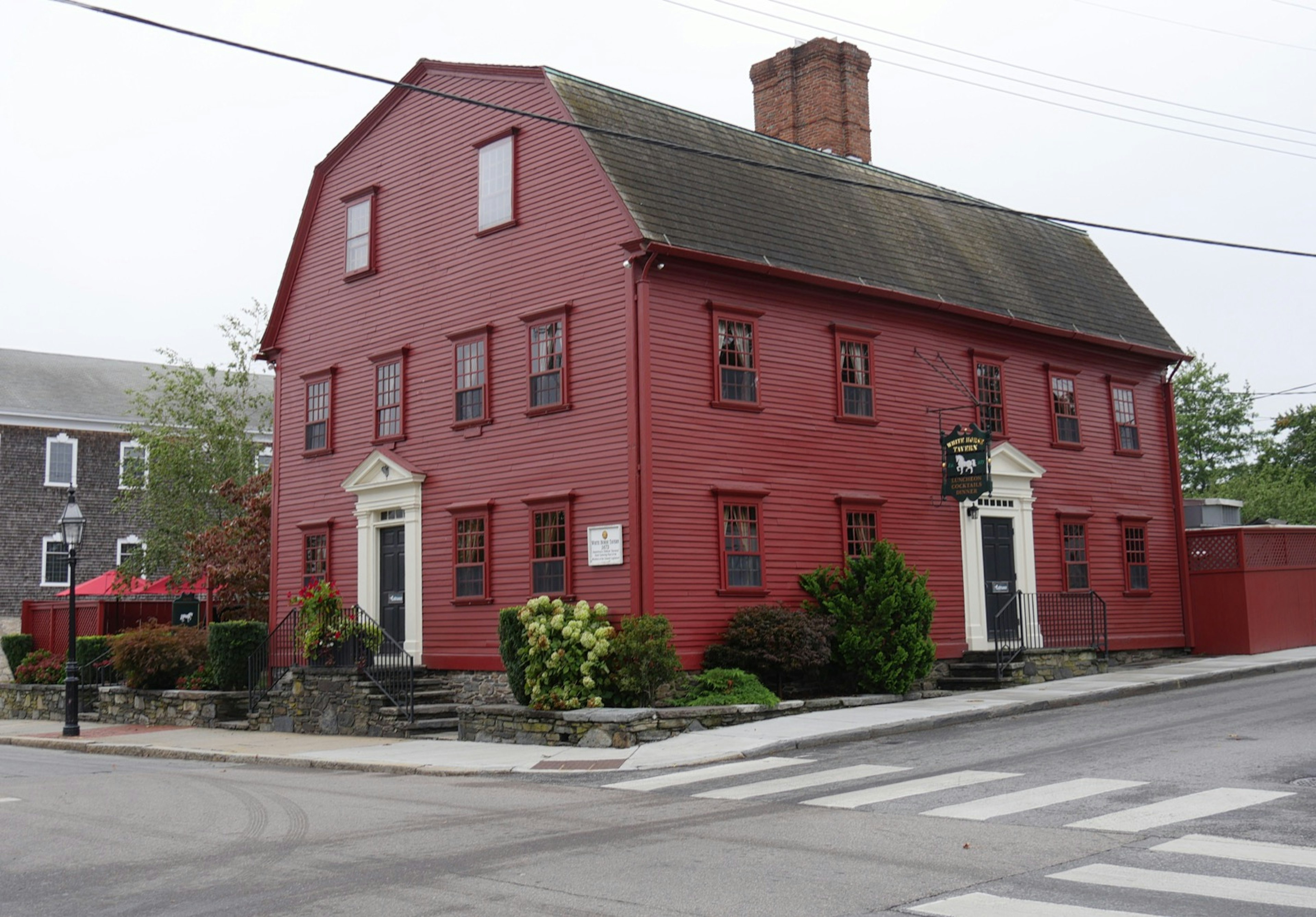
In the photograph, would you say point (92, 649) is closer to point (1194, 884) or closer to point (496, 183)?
point (496, 183)

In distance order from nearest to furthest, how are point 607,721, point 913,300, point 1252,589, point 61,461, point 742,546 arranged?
point 607,721
point 742,546
point 913,300
point 1252,589
point 61,461

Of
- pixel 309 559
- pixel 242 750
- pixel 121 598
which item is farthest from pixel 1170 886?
pixel 121 598

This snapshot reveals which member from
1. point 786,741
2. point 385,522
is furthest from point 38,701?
point 786,741

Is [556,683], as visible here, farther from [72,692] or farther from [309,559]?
[72,692]

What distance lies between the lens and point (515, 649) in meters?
16.9

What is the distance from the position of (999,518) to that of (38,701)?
2084cm

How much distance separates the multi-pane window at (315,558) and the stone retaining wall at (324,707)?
2395 mm

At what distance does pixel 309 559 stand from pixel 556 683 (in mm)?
8802

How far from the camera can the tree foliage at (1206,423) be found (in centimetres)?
5644

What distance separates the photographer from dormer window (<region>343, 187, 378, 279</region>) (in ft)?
75.0

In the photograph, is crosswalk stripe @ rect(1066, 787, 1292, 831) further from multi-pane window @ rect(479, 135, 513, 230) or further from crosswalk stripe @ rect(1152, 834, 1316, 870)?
multi-pane window @ rect(479, 135, 513, 230)

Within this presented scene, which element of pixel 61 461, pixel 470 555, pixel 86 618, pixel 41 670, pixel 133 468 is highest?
pixel 61 461

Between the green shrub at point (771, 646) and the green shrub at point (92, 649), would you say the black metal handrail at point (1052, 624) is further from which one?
the green shrub at point (92, 649)

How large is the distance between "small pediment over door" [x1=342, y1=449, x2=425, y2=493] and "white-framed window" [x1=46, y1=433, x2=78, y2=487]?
21.1 meters
